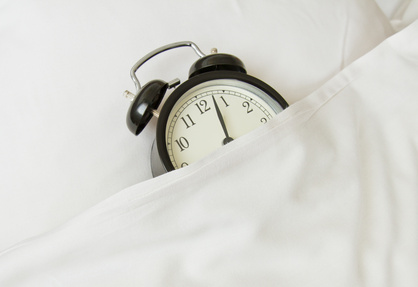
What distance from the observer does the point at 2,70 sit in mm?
712

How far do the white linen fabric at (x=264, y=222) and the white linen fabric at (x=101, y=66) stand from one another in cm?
12

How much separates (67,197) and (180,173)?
176 mm

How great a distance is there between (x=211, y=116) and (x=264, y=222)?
182mm

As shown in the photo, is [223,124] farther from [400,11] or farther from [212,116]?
[400,11]

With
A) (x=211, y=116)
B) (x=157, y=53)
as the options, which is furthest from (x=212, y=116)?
(x=157, y=53)

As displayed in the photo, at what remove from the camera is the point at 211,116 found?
67 cm

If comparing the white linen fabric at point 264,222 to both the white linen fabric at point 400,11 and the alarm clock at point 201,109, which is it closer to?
the alarm clock at point 201,109

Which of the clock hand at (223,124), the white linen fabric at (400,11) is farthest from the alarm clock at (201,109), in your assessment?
the white linen fabric at (400,11)

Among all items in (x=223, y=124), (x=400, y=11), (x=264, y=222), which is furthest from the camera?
(x=400, y=11)

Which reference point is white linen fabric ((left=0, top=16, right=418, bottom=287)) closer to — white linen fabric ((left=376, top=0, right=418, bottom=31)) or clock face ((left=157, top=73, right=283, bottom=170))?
clock face ((left=157, top=73, right=283, bottom=170))

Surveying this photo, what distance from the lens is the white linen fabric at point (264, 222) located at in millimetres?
524

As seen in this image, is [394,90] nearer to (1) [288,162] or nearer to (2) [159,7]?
(1) [288,162]

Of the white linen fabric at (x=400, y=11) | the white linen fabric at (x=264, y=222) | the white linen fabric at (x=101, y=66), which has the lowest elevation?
the white linen fabric at (x=264, y=222)

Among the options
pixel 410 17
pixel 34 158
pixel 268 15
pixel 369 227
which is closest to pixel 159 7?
pixel 268 15
